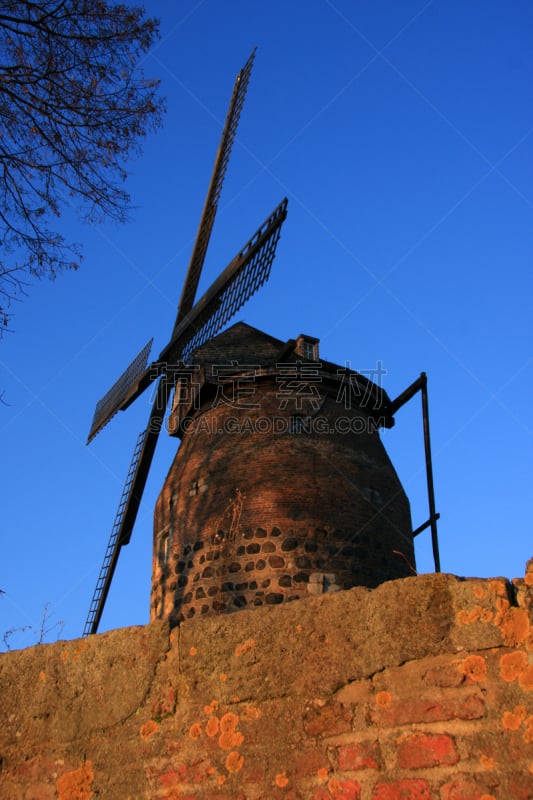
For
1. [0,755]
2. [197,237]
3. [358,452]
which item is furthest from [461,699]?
[197,237]

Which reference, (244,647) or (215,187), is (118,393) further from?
(244,647)

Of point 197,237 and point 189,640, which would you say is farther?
point 197,237

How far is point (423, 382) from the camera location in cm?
1227

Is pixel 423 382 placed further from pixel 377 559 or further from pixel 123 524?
pixel 123 524

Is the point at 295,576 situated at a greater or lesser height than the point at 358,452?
lesser

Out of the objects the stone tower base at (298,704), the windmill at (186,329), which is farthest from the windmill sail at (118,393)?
the stone tower base at (298,704)

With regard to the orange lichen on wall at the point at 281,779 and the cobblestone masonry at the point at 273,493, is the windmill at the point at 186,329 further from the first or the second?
the orange lichen on wall at the point at 281,779

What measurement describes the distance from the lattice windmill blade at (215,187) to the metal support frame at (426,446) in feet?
14.2

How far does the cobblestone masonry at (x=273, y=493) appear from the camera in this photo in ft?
31.6

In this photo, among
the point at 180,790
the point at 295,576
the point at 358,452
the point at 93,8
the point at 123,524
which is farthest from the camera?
the point at 123,524

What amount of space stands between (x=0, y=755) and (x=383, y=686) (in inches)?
66.7

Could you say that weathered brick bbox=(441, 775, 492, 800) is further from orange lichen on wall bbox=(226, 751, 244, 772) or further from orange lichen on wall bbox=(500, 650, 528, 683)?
orange lichen on wall bbox=(226, 751, 244, 772)

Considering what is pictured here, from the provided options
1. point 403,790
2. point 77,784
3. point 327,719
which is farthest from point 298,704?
point 77,784

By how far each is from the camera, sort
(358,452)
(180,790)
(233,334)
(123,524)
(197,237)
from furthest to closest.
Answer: (197,237), (233,334), (123,524), (358,452), (180,790)
